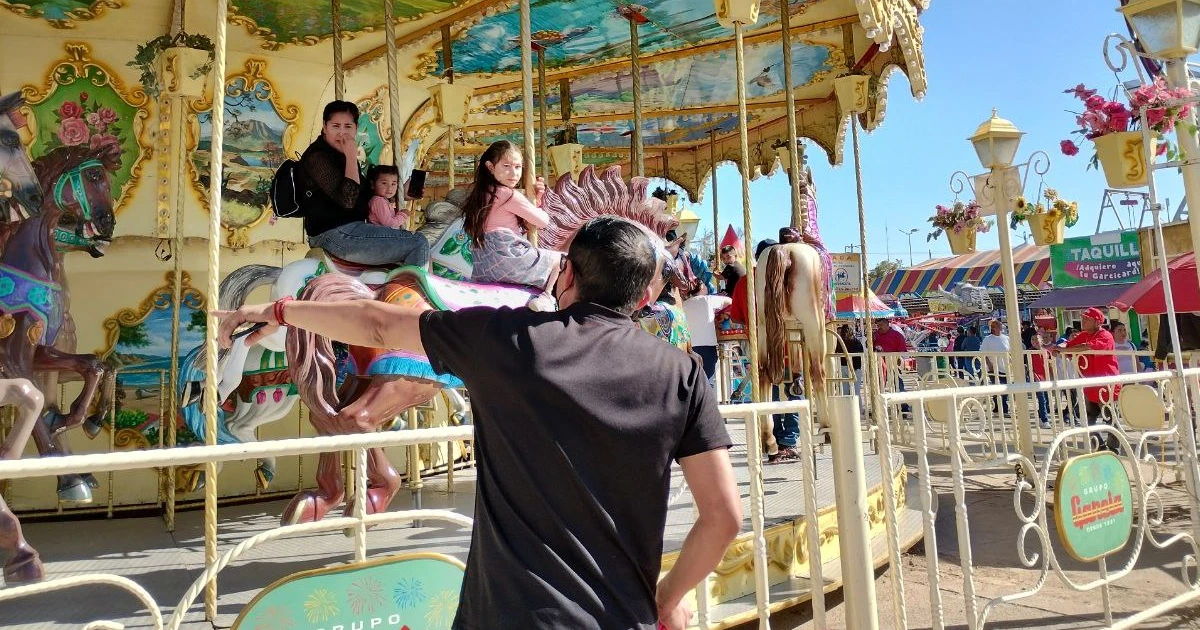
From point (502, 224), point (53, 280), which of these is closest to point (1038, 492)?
point (502, 224)

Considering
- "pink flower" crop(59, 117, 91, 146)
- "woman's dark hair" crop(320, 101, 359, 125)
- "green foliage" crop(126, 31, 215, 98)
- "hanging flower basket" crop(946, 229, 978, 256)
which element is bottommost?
"woman's dark hair" crop(320, 101, 359, 125)

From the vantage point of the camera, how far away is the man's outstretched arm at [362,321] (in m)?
1.46

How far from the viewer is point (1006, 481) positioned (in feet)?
24.3

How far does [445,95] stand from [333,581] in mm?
5573

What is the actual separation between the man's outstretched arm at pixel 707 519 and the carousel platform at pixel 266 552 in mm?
1347

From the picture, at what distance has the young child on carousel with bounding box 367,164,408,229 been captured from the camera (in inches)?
164

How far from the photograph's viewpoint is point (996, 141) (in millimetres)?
7875

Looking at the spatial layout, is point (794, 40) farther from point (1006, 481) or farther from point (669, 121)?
point (1006, 481)

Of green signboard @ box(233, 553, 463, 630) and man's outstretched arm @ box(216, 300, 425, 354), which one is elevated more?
man's outstretched arm @ box(216, 300, 425, 354)

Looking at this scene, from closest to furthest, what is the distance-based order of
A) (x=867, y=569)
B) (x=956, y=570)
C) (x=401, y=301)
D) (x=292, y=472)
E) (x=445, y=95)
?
1. (x=867, y=569)
2. (x=401, y=301)
3. (x=956, y=570)
4. (x=292, y=472)
5. (x=445, y=95)

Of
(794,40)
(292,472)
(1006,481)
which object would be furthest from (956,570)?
(794,40)

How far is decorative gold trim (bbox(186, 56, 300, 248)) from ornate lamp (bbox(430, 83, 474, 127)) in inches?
46.2

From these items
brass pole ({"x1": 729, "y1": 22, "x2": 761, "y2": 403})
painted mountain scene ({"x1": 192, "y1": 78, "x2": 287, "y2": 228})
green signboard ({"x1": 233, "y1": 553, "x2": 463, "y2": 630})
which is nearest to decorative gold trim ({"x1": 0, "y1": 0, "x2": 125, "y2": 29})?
painted mountain scene ({"x1": 192, "y1": 78, "x2": 287, "y2": 228})

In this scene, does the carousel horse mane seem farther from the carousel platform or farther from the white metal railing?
the white metal railing
